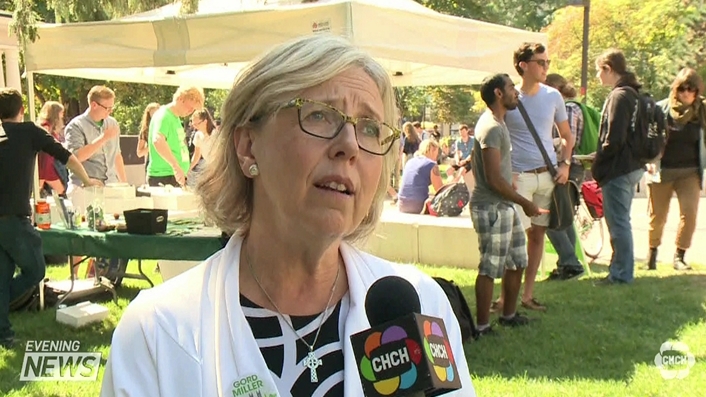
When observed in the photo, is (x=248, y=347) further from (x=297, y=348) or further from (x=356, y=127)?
(x=356, y=127)

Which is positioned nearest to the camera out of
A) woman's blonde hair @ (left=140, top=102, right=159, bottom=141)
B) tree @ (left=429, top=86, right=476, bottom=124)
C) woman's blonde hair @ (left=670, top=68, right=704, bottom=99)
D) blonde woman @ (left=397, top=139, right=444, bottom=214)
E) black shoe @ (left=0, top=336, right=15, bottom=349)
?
black shoe @ (left=0, top=336, right=15, bottom=349)

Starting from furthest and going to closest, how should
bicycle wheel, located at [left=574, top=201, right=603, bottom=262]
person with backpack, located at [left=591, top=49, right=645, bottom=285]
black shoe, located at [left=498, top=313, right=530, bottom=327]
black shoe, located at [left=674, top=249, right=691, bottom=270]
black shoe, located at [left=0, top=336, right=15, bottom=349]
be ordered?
bicycle wheel, located at [left=574, top=201, right=603, bottom=262]
black shoe, located at [left=674, top=249, right=691, bottom=270]
person with backpack, located at [left=591, top=49, right=645, bottom=285]
black shoe, located at [left=498, top=313, right=530, bottom=327]
black shoe, located at [left=0, top=336, right=15, bottom=349]

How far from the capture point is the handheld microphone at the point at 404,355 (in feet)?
3.74

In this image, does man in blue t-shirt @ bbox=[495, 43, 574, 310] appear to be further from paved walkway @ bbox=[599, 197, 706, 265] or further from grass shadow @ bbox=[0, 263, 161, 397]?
grass shadow @ bbox=[0, 263, 161, 397]

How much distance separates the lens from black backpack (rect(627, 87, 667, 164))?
668 cm

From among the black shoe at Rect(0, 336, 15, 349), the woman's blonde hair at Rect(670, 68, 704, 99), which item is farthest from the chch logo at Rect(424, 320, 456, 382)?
the woman's blonde hair at Rect(670, 68, 704, 99)

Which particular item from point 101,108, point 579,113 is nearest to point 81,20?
point 101,108

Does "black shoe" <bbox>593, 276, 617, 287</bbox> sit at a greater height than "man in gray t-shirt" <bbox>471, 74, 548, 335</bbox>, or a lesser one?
lesser

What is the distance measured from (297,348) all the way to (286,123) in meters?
0.51

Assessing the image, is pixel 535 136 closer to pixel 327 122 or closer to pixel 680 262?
pixel 680 262

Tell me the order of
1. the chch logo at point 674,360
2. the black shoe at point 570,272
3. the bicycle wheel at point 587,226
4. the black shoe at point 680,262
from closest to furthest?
1. the chch logo at point 674,360
2. the black shoe at point 570,272
3. the black shoe at point 680,262
4. the bicycle wheel at point 587,226

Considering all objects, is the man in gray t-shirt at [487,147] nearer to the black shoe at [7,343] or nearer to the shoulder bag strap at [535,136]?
the shoulder bag strap at [535,136]

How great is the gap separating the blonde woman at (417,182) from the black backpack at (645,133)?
8.93 feet

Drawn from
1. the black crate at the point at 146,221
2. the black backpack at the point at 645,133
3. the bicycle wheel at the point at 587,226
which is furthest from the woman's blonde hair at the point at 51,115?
the black backpack at the point at 645,133
